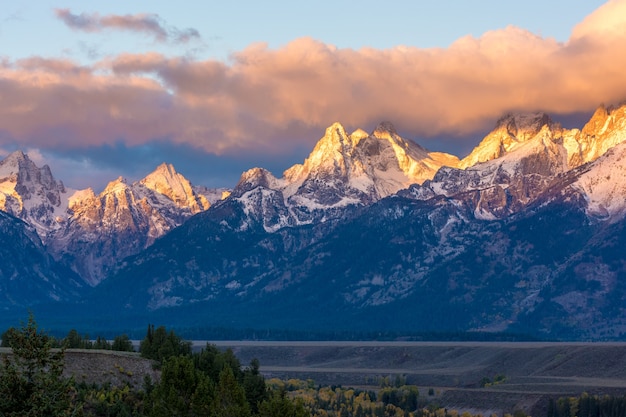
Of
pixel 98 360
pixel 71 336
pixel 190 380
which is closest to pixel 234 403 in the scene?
pixel 190 380

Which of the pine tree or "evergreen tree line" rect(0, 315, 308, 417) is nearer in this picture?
the pine tree

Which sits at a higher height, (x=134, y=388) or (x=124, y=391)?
(x=134, y=388)

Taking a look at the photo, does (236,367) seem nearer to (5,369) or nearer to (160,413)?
(160,413)

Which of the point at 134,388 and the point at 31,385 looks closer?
the point at 31,385

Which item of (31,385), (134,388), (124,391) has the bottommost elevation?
(31,385)

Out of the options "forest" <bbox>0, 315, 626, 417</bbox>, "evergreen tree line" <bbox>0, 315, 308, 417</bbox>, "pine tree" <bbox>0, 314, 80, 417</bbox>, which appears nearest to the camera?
"pine tree" <bbox>0, 314, 80, 417</bbox>

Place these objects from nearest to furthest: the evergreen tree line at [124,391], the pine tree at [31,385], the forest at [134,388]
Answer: the pine tree at [31,385] < the evergreen tree line at [124,391] < the forest at [134,388]

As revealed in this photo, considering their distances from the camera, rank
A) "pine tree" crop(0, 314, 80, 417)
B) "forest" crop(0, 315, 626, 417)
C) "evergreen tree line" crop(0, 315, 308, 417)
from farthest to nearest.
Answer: "forest" crop(0, 315, 626, 417)
"evergreen tree line" crop(0, 315, 308, 417)
"pine tree" crop(0, 314, 80, 417)

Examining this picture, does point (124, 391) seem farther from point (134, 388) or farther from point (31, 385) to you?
point (31, 385)

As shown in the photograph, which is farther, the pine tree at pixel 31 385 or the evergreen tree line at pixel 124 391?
the evergreen tree line at pixel 124 391

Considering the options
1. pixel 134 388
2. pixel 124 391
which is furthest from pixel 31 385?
pixel 134 388

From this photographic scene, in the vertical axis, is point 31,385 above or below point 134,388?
below

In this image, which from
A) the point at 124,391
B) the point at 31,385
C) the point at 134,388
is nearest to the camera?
the point at 31,385

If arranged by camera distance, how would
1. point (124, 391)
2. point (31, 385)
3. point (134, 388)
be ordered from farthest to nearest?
point (134, 388) → point (124, 391) → point (31, 385)
